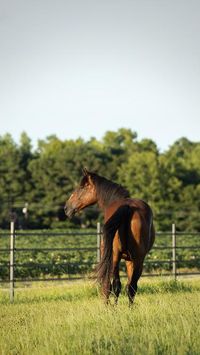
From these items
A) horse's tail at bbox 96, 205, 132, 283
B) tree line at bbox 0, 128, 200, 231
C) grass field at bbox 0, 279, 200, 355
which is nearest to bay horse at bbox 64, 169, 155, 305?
horse's tail at bbox 96, 205, 132, 283

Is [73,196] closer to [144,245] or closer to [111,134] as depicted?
[144,245]

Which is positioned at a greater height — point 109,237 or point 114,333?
point 109,237

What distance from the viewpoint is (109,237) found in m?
9.62

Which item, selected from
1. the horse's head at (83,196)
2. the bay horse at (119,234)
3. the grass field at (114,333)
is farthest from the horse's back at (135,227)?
the grass field at (114,333)

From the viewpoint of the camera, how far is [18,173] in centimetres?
8444

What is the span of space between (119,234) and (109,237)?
34 cm

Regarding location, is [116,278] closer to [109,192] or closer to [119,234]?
[119,234]

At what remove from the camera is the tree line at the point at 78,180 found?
73.0m

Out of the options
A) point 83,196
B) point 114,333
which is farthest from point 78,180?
point 114,333

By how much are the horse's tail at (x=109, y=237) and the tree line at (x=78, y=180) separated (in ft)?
190

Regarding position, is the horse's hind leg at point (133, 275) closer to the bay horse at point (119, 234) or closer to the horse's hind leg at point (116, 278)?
the bay horse at point (119, 234)

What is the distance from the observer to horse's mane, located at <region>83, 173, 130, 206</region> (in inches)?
409

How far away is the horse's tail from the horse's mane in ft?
1.25

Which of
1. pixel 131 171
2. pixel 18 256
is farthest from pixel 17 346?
pixel 131 171
